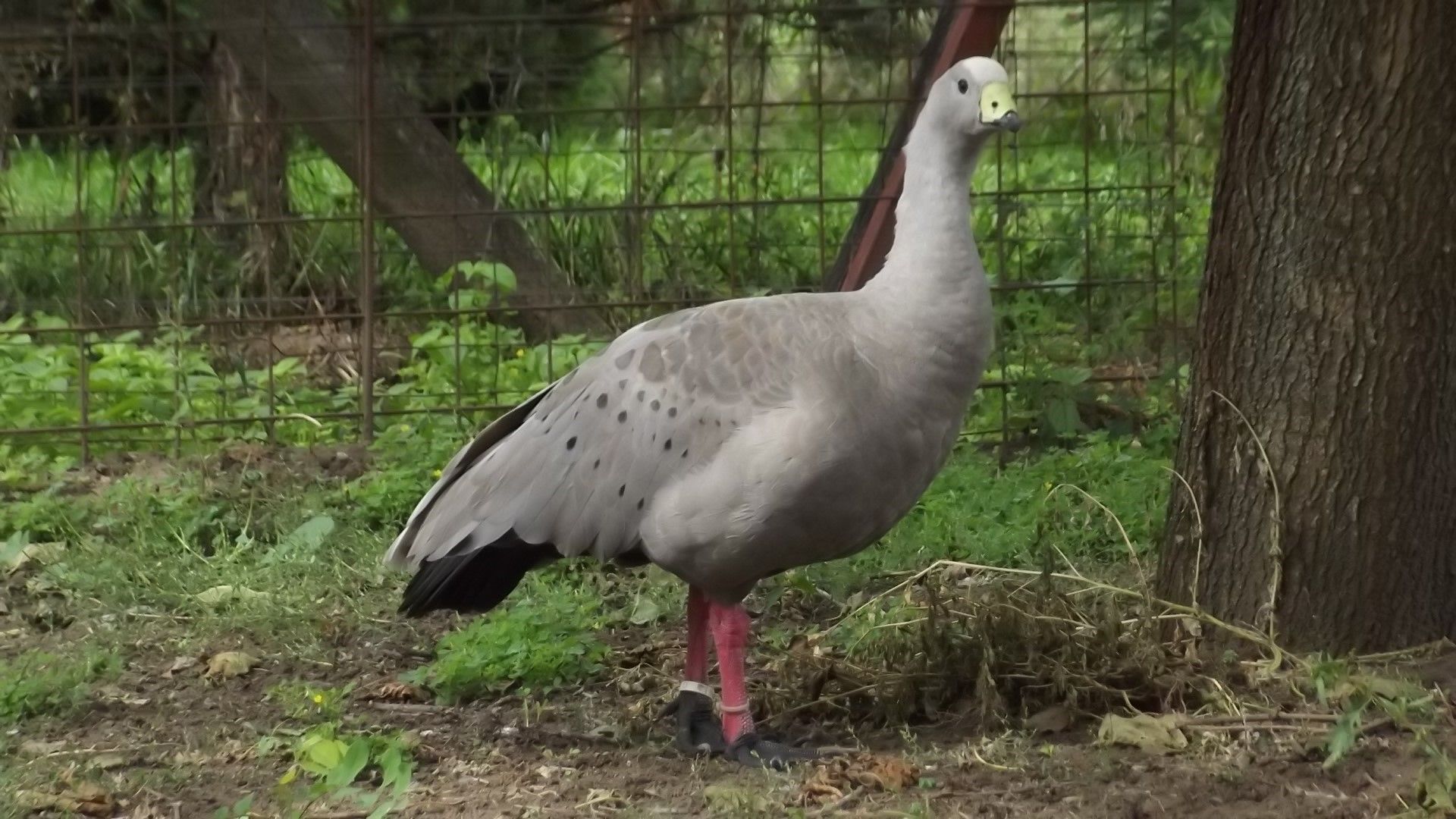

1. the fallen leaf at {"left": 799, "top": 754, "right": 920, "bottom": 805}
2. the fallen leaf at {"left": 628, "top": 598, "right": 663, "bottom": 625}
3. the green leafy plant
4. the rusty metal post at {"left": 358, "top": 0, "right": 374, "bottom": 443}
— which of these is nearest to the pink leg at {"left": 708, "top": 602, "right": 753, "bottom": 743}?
the fallen leaf at {"left": 799, "top": 754, "right": 920, "bottom": 805}

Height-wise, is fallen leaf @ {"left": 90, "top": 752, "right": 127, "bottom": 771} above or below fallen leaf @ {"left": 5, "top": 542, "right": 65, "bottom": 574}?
below

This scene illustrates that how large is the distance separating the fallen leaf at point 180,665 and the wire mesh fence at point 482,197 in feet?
6.18

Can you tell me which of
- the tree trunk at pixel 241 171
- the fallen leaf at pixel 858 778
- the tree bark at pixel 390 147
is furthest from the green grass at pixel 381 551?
the tree trunk at pixel 241 171

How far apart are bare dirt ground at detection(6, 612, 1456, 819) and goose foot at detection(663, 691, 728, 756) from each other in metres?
0.05

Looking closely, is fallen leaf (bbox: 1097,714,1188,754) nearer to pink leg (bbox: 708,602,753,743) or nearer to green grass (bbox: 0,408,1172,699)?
green grass (bbox: 0,408,1172,699)

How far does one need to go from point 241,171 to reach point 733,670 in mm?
5204

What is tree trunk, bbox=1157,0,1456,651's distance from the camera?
4031 mm

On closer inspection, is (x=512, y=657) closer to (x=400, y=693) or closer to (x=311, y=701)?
(x=400, y=693)

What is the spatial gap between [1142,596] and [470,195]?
3.94 metres

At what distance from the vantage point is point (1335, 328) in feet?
13.5

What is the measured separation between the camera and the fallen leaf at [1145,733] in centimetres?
384

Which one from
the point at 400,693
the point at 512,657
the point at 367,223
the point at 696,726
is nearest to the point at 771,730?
the point at 696,726

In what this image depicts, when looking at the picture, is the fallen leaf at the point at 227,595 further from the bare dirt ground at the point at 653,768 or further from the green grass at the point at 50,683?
the bare dirt ground at the point at 653,768

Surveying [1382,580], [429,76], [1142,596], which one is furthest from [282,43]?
[1382,580]
